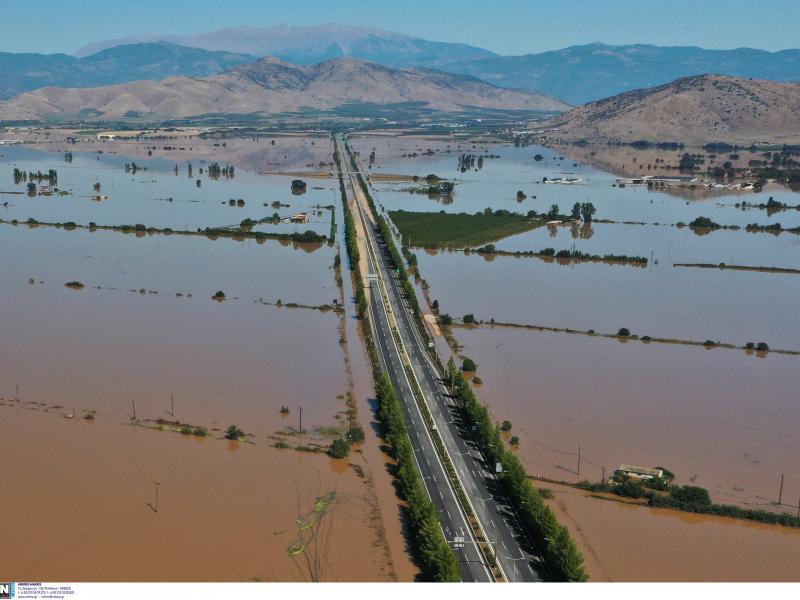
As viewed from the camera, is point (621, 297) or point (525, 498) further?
point (621, 297)

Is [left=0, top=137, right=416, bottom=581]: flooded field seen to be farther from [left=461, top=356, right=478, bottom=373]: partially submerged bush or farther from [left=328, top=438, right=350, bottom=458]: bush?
[left=461, top=356, right=478, bottom=373]: partially submerged bush

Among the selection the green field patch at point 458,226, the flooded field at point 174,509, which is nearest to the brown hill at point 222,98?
the green field patch at point 458,226

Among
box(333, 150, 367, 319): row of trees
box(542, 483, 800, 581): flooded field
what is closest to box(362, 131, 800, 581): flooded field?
box(542, 483, 800, 581): flooded field

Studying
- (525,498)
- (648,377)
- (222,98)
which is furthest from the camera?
(222,98)

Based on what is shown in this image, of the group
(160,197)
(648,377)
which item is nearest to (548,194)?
(160,197)

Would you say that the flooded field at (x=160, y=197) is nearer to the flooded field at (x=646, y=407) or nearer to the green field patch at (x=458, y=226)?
the green field patch at (x=458, y=226)

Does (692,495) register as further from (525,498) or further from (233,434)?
(233,434)

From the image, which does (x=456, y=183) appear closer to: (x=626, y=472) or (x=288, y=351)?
(x=288, y=351)
